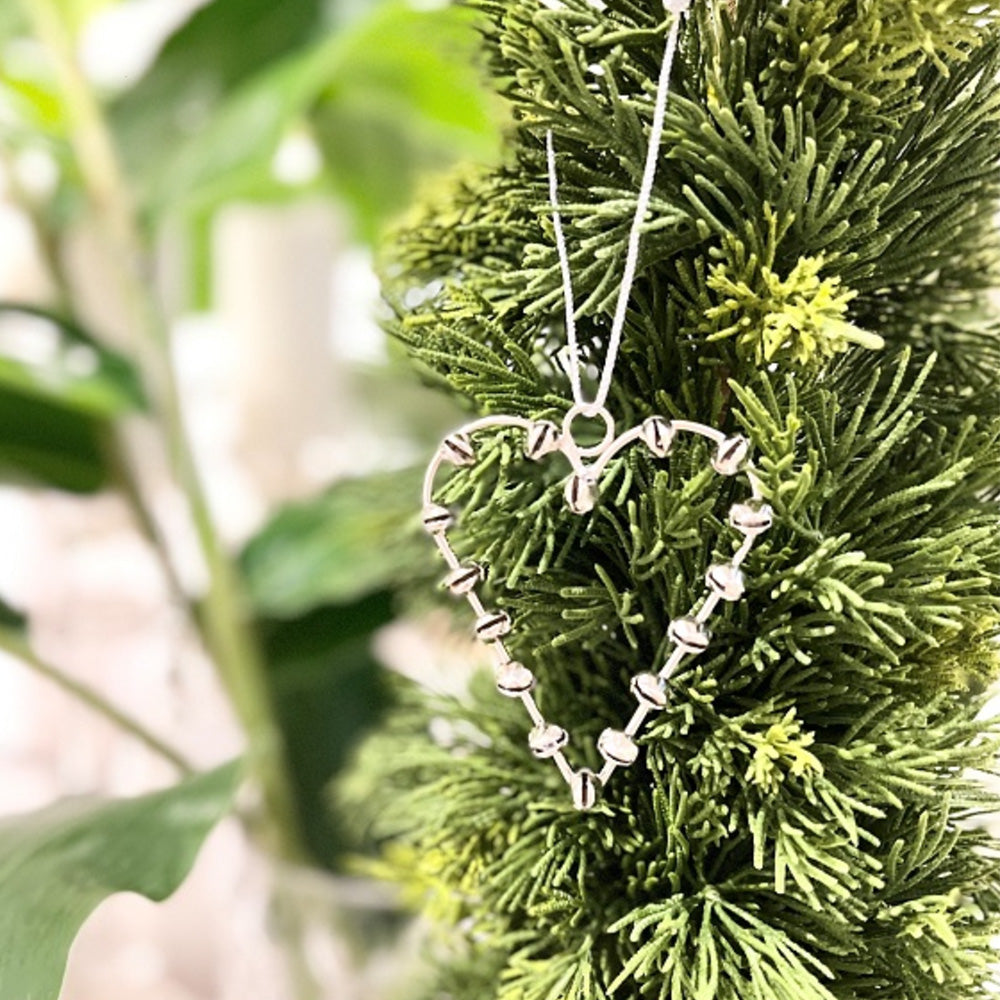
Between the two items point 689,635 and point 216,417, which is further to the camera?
point 216,417

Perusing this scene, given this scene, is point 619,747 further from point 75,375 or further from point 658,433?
point 75,375

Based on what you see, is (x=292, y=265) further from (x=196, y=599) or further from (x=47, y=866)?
(x=47, y=866)

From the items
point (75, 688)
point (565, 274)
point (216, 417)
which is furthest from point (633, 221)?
point (216, 417)

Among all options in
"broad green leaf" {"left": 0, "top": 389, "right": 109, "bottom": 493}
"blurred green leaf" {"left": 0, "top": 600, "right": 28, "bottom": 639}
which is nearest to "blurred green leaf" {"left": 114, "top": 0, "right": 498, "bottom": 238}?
"broad green leaf" {"left": 0, "top": 389, "right": 109, "bottom": 493}

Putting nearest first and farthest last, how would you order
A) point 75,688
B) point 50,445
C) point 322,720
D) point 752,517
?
point 752,517
point 75,688
point 50,445
point 322,720

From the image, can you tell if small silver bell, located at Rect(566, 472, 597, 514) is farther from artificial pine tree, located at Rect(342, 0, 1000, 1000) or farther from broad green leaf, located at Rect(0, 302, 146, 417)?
broad green leaf, located at Rect(0, 302, 146, 417)

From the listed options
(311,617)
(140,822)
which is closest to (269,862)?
(311,617)

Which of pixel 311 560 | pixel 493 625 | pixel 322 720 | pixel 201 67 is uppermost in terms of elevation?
pixel 201 67
